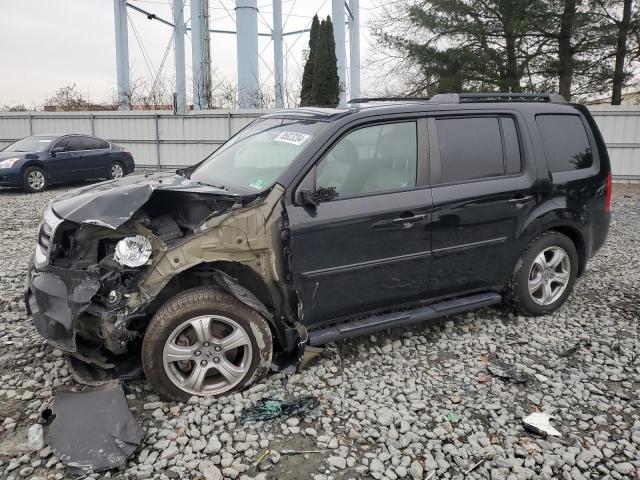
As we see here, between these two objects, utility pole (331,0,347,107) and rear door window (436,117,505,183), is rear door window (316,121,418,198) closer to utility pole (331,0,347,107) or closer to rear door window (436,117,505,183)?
rear door window (436,117,505,183)

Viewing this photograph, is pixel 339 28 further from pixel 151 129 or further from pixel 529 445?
pixel 529 445

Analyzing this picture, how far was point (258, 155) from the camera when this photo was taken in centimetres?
402

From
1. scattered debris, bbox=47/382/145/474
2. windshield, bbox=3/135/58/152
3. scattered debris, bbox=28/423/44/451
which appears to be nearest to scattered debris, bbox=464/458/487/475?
scattered debris, bbox=47/382/145/474

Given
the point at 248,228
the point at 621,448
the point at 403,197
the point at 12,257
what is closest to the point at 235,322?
the point at 248,228

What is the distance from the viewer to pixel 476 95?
14.7ft

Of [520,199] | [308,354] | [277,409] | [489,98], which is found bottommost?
[277,409]

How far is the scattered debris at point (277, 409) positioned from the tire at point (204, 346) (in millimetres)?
215

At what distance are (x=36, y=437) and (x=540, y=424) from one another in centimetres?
287

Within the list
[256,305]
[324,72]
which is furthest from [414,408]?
[324,72]

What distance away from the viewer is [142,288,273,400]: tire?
3.17 metres

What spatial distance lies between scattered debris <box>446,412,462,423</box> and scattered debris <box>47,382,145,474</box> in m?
1.77

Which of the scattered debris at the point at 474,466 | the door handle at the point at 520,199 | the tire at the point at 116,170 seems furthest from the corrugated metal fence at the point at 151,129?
the scattered debris at the point at 474,466

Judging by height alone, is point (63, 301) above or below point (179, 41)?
below

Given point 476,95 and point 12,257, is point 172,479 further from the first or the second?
point 12,257
